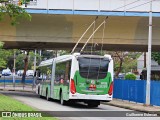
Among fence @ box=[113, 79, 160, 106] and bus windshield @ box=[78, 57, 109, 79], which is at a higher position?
bus windshield @ box=[78, 57, 109, 79]

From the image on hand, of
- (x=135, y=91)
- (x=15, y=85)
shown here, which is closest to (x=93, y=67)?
(x=135, y=91)

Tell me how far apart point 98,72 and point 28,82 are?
49.7 meters

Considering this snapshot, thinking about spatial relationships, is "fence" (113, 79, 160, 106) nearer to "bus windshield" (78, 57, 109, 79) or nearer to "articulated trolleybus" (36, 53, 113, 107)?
"articulated trolleybus" (36, 53, 113, 107)

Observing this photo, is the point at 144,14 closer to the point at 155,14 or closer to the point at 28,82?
the point at 155,14

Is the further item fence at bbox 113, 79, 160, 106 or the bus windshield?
fence at bbox 113, 79, 160, 106

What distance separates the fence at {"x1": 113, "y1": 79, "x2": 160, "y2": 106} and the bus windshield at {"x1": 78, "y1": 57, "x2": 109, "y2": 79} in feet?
13.5

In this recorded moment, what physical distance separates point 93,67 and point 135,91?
6818mm

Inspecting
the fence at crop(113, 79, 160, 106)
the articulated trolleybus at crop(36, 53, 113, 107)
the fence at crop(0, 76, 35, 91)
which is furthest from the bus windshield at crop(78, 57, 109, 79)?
the fence at crop(0, 76, 35, 91)

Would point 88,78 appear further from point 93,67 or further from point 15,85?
point 15,85

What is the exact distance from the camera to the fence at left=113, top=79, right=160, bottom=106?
26406 mm

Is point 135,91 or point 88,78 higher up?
point 88,78

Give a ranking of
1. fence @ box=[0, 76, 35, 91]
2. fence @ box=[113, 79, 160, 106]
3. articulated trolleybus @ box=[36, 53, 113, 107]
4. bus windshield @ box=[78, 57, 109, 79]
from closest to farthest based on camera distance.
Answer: articulated trolleybus @ box=[36, 53, 113, 107]
bus windshield @ box=[78, 57, 109, 79]
fence @ box=[113, 79, 160, 106]
fence @ box=[0, 76, 35, 91]

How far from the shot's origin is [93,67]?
23938mm

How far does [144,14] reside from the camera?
3027 centimetres
